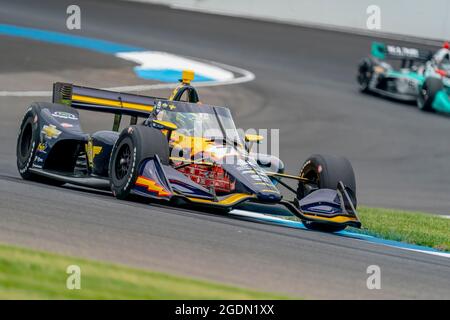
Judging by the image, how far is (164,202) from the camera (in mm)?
9914

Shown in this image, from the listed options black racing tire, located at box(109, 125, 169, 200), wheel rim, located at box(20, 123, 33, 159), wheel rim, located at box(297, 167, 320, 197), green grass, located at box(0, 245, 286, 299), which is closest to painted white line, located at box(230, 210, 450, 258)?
wheel rim, located at box(297, 167, 320, 197)

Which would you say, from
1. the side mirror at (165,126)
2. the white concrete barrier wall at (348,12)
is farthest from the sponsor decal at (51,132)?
the white concrete barrier wall at (348,12)

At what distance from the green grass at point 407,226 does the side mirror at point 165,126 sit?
227 cm

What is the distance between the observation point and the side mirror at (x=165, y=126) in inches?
393

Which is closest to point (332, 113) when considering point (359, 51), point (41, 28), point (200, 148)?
point (359, 51)

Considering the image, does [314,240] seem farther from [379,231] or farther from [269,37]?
[269,37]

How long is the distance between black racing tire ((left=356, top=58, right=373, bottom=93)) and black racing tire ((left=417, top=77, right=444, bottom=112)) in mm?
1393

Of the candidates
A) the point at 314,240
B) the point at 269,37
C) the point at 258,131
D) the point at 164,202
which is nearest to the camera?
the point at 314,240

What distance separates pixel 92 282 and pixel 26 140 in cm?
545

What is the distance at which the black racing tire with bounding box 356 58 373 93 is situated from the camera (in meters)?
21.9

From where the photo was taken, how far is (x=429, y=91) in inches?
811

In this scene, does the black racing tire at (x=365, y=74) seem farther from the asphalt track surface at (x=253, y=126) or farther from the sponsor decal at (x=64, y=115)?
the sponsor decal at (x=64, y=115)

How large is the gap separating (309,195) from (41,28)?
1504cm

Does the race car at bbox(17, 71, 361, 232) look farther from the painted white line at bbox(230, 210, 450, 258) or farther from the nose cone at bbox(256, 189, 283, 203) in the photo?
the painted white line at bbox(230, 210, 450, 258)
